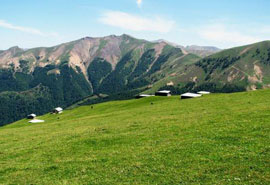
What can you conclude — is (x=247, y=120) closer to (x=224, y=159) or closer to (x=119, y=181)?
(x=224, y=159)

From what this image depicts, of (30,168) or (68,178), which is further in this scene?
(30,168)

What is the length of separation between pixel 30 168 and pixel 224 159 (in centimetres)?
1868

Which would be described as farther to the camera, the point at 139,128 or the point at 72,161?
the point at 139,128

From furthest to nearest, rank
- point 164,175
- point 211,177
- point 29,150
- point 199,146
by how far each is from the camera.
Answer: point 29,150 < point 199,146 < point 164,175 < point 211,177

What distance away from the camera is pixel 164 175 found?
19.3 metres

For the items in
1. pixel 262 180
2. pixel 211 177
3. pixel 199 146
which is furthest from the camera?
pixel 199 146

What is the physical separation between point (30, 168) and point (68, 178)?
20.5 ft

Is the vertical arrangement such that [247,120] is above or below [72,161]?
above

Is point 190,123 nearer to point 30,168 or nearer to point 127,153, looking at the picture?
point 127,153

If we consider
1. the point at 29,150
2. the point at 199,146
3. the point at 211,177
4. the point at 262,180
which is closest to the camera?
the point at 262,180

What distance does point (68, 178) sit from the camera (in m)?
21.3

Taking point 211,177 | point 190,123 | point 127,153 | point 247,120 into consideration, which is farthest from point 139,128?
point 211,177

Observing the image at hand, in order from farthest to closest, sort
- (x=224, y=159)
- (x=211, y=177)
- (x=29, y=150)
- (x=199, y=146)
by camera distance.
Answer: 1. (x=29, y=150)
2. (x=199, y=146)
3. (x=224, y=159)
4. (x=211, y=177)

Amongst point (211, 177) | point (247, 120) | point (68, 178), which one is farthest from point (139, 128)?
point (211, 177)
